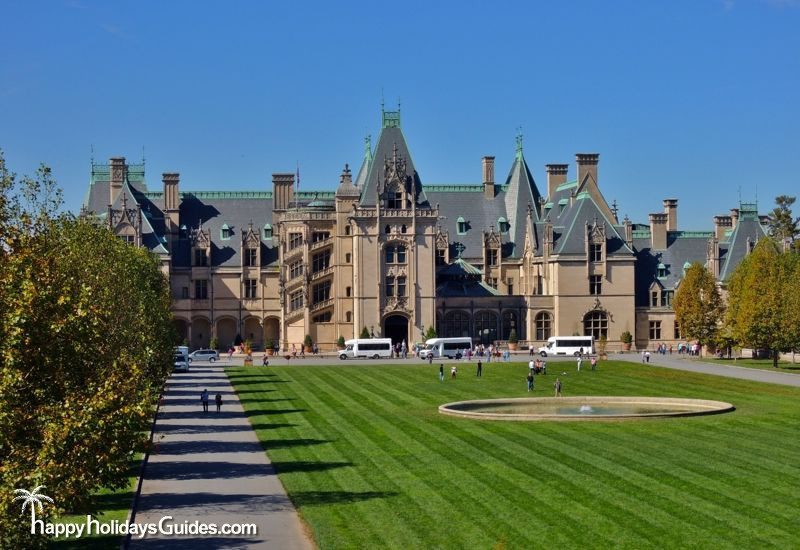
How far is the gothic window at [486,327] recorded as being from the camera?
11812 centimetres

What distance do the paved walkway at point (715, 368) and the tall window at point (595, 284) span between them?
32.5ft

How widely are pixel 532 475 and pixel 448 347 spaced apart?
66.5 meters

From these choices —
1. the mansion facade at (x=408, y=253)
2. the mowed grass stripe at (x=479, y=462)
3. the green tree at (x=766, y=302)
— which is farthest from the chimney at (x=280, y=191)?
the mowed grass stripe at (x=479, y=462)

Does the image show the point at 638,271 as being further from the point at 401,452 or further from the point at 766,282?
the point at 401,452

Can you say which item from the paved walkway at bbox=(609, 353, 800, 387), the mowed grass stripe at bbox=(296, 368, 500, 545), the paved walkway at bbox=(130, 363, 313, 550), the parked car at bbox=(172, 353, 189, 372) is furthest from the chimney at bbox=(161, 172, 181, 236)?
the paved walkway at bbox=(130, 363, 313, 550)

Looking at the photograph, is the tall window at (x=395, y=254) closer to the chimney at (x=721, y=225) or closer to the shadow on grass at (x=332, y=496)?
the chimney at (x=721, y=225)

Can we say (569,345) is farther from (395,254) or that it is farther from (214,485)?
(214,485)

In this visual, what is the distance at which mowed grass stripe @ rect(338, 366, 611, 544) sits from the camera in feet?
119

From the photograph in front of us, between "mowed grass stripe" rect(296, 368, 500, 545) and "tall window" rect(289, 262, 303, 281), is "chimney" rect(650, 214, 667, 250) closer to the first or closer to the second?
"tall window" rect(289, 262, 303, 281)

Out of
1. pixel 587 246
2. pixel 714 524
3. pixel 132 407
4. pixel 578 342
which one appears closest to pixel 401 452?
pixel 714 524

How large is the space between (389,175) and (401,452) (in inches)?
2710

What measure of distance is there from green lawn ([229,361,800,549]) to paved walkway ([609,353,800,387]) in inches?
357

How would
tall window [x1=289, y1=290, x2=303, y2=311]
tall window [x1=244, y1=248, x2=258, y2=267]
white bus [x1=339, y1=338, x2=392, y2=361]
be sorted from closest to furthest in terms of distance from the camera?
white bus [x1=339, y1=338, x2=392, y2=361]
tall window [x1=289, y1=290, x2=303, y2=311]
tall window [x1=244, y1=248, x2=258, y2=267]

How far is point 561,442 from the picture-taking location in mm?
48688
